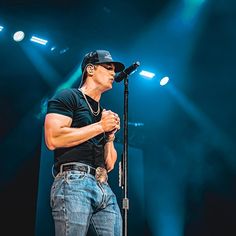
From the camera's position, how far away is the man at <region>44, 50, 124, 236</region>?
164 centimetres

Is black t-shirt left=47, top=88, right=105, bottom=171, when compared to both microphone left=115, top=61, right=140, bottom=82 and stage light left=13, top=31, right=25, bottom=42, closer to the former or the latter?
microphone left=115, top=61, right=140, bottom=82

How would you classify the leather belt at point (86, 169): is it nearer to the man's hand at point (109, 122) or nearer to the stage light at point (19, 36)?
the man's hand at point (109, 122)

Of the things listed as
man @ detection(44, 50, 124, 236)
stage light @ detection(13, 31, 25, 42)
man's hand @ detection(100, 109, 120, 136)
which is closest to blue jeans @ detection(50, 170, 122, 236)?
man @ detection(44, 50, 124, 236)

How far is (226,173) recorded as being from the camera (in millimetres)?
6156

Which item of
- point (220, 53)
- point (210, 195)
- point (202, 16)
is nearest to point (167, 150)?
point (210, 195)

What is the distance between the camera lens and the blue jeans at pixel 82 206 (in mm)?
1613

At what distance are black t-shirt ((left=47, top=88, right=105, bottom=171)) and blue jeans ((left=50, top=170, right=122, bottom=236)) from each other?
0.26ft

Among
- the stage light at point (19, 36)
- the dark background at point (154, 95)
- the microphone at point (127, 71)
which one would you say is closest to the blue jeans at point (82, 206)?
the microphone at point (127, 71)

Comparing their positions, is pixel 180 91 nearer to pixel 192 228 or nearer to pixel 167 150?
pixel 167 150

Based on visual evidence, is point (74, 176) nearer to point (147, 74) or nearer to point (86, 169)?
point (86, 169)

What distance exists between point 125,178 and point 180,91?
4.69 meters

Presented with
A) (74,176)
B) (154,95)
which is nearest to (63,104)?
(74,176)

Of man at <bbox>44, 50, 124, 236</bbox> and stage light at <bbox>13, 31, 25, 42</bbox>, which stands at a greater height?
stage light at <bbox>13, 31, 25, 42</bbox>

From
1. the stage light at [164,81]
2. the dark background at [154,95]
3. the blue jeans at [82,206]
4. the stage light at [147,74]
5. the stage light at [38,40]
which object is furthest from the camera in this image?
the stage light at [164,81]
